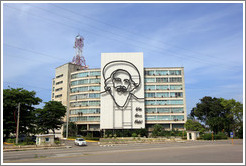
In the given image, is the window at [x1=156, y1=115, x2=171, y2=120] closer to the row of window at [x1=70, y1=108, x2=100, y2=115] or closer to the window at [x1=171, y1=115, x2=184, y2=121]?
the window at [x1=171, y1=115, x2=184, y2=121]

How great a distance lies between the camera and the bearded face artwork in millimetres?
68500

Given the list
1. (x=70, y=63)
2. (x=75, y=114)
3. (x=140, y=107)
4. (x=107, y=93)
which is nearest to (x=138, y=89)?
A: (x=140, y=107)

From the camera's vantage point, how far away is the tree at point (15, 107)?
41.9 m

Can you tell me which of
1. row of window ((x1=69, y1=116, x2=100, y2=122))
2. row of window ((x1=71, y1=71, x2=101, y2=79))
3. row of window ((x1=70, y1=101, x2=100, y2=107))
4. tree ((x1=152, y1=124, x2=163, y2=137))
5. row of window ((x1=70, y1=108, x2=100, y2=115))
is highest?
row of window ((x1=71, y1=71, x2=101, y2=79))

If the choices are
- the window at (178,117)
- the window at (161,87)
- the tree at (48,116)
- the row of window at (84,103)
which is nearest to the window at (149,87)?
the window at (161,87)

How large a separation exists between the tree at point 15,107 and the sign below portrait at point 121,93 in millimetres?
26279

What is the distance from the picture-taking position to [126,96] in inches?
2707

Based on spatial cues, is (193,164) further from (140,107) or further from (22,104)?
(140,107)

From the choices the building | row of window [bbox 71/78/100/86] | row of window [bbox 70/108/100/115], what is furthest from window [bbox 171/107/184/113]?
row of window [bbox 71/78/100/86]

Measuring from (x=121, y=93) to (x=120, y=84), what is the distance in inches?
119

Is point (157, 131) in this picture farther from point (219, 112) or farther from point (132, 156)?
point (132, 156)

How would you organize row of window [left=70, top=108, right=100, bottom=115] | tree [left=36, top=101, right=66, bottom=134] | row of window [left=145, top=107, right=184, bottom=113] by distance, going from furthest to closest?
row of window [left=70, top=108, right=100, bottom=115]
row of window [left=145, top=107, right=184, bottom=113]
tree [left=36, top=101, right=66, bottom=134]

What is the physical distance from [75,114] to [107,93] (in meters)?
15.5

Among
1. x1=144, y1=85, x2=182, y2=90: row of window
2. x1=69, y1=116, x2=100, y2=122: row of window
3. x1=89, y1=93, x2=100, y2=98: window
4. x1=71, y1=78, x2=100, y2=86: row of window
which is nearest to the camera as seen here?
x1=69, y1=116, x2=100, y2=122: row of window
